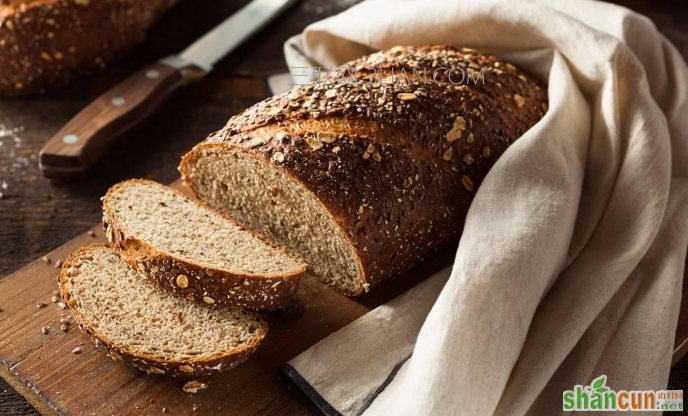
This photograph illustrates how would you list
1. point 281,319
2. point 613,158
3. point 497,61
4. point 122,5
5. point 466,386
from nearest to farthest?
1. point 466,386
2. point 281,319
3. point 613,158
4. point 497,61
5. point 122,5

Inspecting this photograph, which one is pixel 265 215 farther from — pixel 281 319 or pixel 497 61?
pixel 497 61

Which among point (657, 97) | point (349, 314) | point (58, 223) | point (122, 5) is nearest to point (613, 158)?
point (657, 97)

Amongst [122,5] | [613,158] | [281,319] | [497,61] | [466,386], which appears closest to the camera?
[466,386]

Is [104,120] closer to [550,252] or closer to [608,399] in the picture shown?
[550,252]

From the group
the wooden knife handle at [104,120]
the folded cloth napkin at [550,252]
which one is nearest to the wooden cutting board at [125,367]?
the folded cloth napkin at [550,252]

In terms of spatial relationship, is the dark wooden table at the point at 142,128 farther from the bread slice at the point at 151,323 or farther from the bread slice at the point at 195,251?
the bread slice at the point at 195,251

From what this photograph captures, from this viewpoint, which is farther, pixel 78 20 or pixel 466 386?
pixel 78 20

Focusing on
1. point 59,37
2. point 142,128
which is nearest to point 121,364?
point 142,128

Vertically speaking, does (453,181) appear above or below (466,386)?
above
